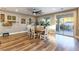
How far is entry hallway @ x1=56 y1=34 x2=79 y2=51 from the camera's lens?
2852mm

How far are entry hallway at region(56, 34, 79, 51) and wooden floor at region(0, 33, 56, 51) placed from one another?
0.20m

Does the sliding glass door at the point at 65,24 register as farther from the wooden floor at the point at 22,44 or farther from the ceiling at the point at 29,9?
the wooden floor at the point at 22,44

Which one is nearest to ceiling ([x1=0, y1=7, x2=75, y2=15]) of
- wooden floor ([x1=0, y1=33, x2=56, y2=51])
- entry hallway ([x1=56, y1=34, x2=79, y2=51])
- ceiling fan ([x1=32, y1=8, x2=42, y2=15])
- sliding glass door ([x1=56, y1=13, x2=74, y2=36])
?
ceiling fan ([x1=32, y1=8, x2=42, y2=15])

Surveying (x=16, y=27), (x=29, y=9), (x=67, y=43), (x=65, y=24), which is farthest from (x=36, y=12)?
(x=67, y=43)

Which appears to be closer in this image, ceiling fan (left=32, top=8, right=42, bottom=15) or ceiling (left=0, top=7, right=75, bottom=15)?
ceiling (left=0, top=7, right=75, bottom=15)

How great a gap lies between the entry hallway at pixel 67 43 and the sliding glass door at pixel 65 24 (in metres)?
0.18

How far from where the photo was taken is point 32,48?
2.94 metres

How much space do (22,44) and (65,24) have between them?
1509 millimetres

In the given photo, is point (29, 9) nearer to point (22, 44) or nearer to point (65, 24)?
point (22, 44)

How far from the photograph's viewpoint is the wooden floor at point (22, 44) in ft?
9.44

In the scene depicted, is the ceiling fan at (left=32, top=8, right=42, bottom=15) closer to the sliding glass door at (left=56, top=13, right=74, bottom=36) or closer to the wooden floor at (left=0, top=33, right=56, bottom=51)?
the sliding glass door at (left=56, top=13, right=74, bottom=36)
